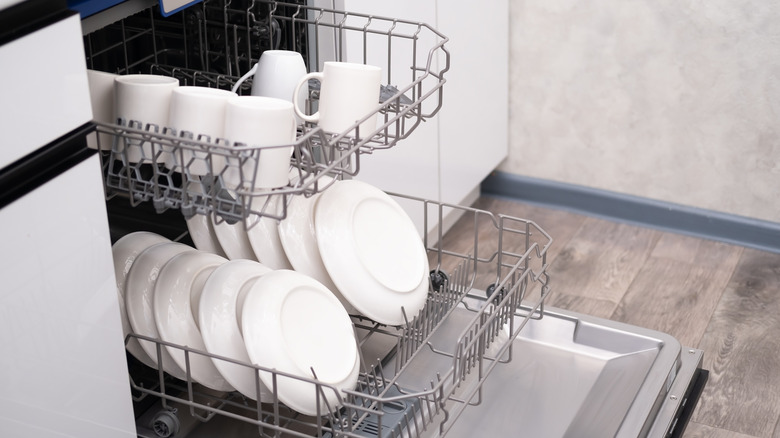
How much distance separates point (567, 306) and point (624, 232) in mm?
400

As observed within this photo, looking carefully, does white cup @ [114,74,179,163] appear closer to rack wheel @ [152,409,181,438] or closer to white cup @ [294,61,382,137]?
white cup @ [294,61,382,137]

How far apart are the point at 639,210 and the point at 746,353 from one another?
58cm

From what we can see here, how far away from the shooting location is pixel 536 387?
1.28 meters

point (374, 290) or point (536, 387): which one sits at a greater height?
point (374, 290)

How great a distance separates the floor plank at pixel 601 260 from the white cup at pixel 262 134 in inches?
44.9

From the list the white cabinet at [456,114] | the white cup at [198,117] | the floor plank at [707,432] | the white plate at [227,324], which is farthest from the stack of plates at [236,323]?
the floor plank at [707,432]

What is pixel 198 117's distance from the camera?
3.11 feet

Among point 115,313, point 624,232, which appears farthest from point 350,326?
point 624,232

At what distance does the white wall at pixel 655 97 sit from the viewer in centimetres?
207

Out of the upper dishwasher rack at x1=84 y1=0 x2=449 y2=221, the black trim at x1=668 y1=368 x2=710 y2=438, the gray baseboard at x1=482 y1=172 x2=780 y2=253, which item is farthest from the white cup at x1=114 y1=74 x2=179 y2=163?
the gray baseboard at x1=482 y1=172 x2=780 y2=253

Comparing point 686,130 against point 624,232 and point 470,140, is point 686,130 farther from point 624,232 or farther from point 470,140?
point 470,140

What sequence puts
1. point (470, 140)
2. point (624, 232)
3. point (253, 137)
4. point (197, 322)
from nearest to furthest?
point (253, 137), point (197, 322), point (470, 140), point (624, 232)

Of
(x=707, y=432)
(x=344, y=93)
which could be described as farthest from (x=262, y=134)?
(x=707, y=432)

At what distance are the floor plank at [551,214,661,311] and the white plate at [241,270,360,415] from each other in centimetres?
96
